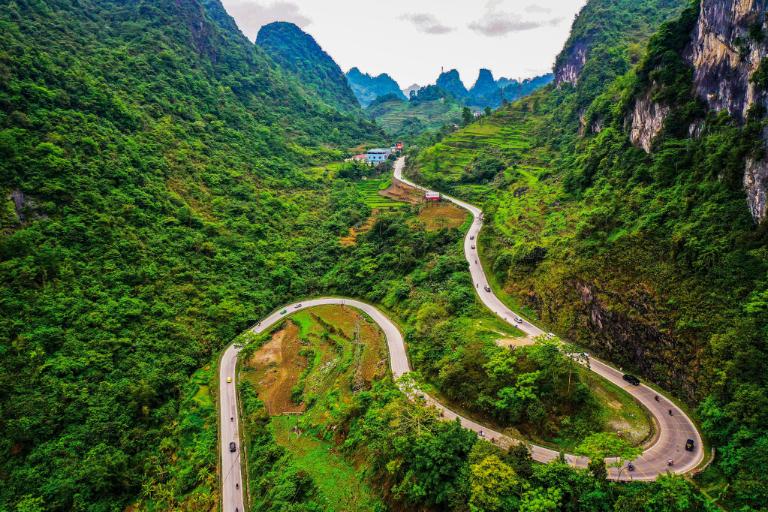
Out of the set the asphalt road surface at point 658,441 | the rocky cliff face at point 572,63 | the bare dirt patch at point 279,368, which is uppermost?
the rocky cliff face at point 572,63

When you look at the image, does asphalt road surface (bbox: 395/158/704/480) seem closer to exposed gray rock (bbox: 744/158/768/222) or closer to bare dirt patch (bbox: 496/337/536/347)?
bare dirt patch (bbox: 496/337/536/347)

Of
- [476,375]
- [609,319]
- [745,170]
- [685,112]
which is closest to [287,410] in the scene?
[476,375]

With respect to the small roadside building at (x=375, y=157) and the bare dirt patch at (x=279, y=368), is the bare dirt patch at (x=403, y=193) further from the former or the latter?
the bare dirt patch at (x=279, y=368)

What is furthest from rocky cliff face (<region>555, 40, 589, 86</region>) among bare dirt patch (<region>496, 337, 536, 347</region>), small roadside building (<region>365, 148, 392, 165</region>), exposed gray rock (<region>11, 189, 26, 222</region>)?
exposed gray rock (<region>11, 189, 26, 222</region>)

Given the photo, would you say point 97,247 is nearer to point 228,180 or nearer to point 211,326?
point 211,326

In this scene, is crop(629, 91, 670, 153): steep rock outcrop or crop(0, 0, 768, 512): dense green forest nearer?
crop(0, 0, 768, 512): dense green forest

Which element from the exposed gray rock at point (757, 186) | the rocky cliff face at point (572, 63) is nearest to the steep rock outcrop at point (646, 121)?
the exposed gray rock at point (757, 186)

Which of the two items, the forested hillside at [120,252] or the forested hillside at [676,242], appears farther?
the forested hillside at [120,252]
